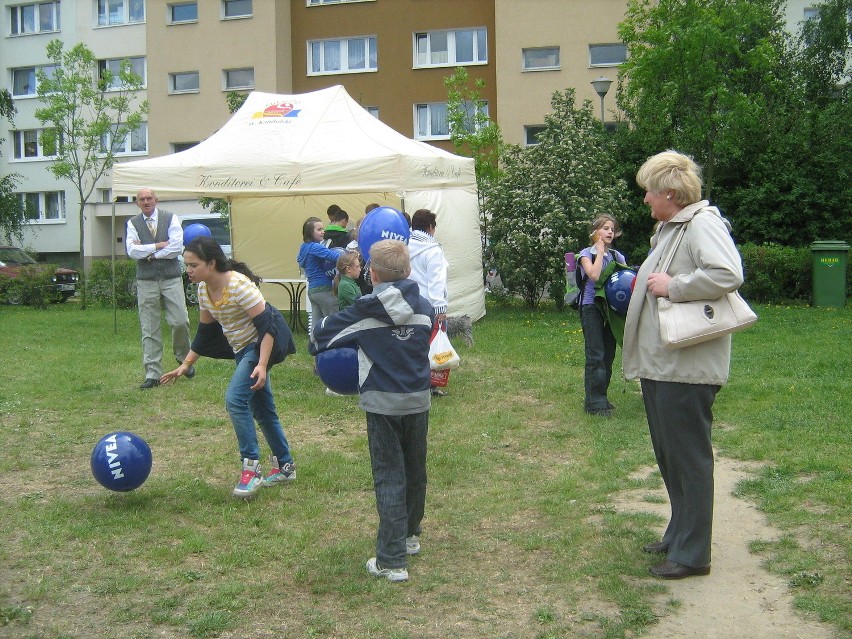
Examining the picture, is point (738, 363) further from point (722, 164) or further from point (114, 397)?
point (722, 164)

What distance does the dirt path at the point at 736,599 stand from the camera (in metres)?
4.16

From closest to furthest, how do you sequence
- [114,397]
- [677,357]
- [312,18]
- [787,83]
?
[677,357], [114,397], [787,83], [312,18]

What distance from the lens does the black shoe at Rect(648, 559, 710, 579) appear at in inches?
187

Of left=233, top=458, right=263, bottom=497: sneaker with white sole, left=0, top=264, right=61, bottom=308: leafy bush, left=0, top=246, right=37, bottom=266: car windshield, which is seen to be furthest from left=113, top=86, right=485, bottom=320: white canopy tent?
left=0, top=246, right=37, bottom=266: car windshield

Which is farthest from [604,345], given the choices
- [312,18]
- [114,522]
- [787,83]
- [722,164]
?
[312,18]

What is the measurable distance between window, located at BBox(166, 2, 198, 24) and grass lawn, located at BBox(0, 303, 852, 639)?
31620mm

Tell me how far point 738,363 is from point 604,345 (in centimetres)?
353

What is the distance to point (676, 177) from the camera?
4699mm

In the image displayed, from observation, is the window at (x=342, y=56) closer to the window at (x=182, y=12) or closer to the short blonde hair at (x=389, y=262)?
the window at (x=182, y=12)

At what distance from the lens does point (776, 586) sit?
464 cm

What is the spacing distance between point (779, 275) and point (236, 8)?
26473 mm

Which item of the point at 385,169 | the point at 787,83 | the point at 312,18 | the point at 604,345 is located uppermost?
the point at 312,18

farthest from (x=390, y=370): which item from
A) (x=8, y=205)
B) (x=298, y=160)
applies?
(x=8, y=205)

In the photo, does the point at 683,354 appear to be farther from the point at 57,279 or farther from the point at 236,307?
the point at 57,279
